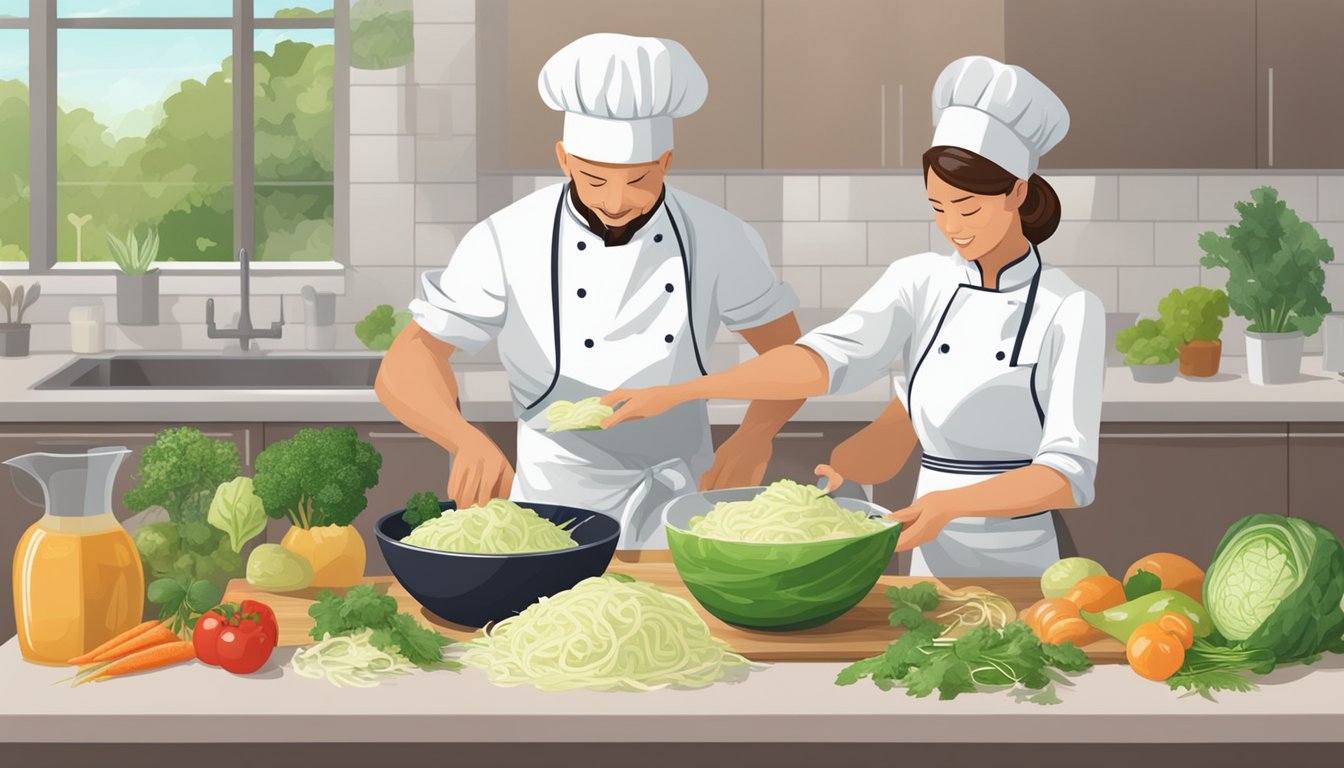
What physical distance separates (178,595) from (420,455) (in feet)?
A: 5.85

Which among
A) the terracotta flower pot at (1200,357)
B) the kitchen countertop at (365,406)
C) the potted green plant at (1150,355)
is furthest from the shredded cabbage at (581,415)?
the terracotta flower pot at (1200,357)

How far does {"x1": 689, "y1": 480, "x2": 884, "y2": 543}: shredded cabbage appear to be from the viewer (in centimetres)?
178

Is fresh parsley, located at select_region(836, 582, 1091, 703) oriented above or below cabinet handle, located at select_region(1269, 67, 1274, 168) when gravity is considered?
below

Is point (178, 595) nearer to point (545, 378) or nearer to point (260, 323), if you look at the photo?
point (545, 378)

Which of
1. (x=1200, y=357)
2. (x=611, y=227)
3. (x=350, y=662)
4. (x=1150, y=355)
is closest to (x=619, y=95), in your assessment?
(x=611, y=227)

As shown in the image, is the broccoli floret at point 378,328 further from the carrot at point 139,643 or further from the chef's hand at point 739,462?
the carrot at point 139,643

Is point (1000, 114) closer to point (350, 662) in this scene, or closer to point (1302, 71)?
point (350, 662)

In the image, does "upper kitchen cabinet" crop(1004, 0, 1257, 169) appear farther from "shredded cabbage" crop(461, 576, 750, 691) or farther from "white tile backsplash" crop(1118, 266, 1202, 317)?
"shredded cabbage" crop(461, 576, 750, 691)

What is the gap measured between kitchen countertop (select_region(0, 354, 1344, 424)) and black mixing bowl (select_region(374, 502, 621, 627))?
173cm

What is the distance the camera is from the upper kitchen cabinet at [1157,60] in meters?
3.87

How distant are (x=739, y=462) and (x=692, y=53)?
5.85 feet

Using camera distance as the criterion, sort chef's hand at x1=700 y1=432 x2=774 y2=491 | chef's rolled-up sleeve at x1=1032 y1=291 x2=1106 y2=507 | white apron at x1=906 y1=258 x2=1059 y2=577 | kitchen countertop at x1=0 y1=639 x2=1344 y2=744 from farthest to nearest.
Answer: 1. chef's hand at x1=700 y1=432 x2=774 y2=491
2. white apron at x1=906 y1=258 x2=1059 y2=577
3. chef's rolled-up sleeve at x1=1032 y1=291 x2=1106 y2=507
4. kitchen countertop at x1=0 y1=639 x2=1344 y2=744

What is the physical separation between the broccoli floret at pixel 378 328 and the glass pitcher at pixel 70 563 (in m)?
2.54

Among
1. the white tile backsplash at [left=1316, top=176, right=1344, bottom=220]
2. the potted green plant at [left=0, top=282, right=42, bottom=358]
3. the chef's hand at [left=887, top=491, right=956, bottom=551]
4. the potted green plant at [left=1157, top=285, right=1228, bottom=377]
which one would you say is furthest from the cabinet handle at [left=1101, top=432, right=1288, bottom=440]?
the potted green plant at [left=0, top=282, right=42, bottom=358]
